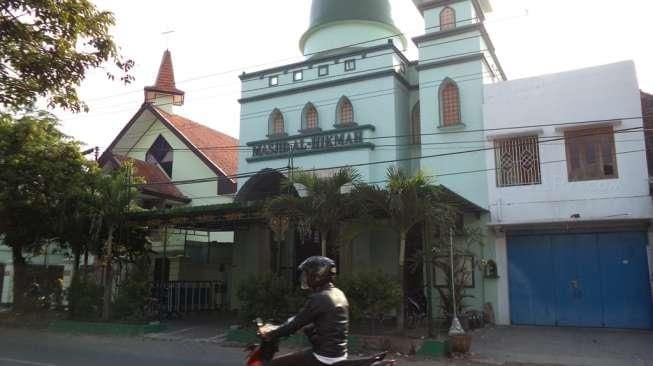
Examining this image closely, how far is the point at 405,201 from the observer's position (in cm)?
1227

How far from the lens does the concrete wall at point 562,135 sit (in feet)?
48.8

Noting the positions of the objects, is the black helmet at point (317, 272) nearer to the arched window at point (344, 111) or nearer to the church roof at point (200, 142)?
the arched window at point (344, 111)

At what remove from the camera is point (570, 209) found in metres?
15.4

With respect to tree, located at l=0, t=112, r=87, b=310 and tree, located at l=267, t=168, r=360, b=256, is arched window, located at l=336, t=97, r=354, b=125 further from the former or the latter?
tree, located at l=0, t=112, r=87, b=310

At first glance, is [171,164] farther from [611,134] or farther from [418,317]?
[611,134]

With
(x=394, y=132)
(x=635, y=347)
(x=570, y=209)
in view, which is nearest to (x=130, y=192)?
(x=394, y=132)

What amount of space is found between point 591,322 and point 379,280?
6.39 metres

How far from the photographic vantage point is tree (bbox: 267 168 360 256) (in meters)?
12.9

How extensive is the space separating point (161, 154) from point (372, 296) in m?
16.8

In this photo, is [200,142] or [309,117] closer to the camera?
[309,117]

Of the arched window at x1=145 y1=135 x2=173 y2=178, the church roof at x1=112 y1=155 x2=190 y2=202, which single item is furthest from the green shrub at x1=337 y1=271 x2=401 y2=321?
the arched window at x1=145 y1=135 x2=173 y2=178

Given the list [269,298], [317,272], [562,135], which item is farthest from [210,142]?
[317,272]

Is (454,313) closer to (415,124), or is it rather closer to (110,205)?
(415,124)

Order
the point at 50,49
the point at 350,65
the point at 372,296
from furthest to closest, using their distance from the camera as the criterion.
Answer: the point at 350,65, the point at 372,296, the point at 50,49
